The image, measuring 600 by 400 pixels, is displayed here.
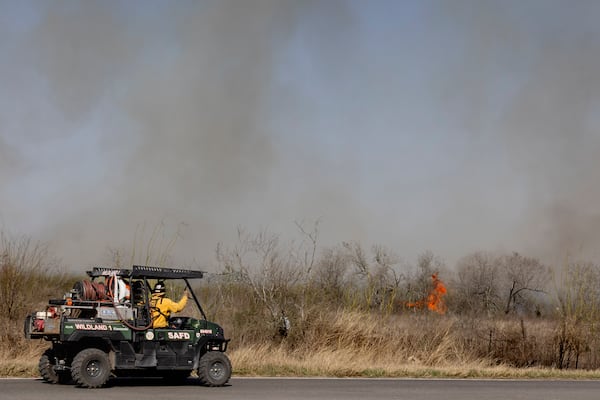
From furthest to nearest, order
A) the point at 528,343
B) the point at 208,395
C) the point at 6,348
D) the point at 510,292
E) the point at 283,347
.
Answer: the point at 510,292
the point at 528,343
the point at 283,347
the point at 6,348
the point at 208,395

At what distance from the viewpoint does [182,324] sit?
16.5 m

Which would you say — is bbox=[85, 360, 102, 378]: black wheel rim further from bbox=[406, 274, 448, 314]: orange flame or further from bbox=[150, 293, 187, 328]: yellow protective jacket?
bbox=[406, 274, 448, 314]: orange flame

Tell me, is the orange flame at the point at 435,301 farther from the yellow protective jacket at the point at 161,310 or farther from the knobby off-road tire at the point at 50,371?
the knobby off-road tire at the point at 50,371

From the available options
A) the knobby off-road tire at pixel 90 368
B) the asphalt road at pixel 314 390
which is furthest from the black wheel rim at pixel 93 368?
the asphalt road at pixel 314 390

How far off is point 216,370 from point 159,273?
232 cm

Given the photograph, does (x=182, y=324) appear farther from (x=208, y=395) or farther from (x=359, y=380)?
(x=359, y=380)

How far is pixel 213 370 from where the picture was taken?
16.3m

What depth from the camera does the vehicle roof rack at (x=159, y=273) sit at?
15867 millimetres

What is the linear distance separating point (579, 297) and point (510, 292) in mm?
10802

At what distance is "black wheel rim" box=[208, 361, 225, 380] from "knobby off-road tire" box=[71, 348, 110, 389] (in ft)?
7.10

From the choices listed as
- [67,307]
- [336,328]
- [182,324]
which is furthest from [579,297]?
[67,307]

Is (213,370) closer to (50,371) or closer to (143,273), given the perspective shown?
(143,273)

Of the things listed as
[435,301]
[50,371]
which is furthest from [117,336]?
[435,301]

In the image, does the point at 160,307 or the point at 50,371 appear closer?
the point at 50,371
